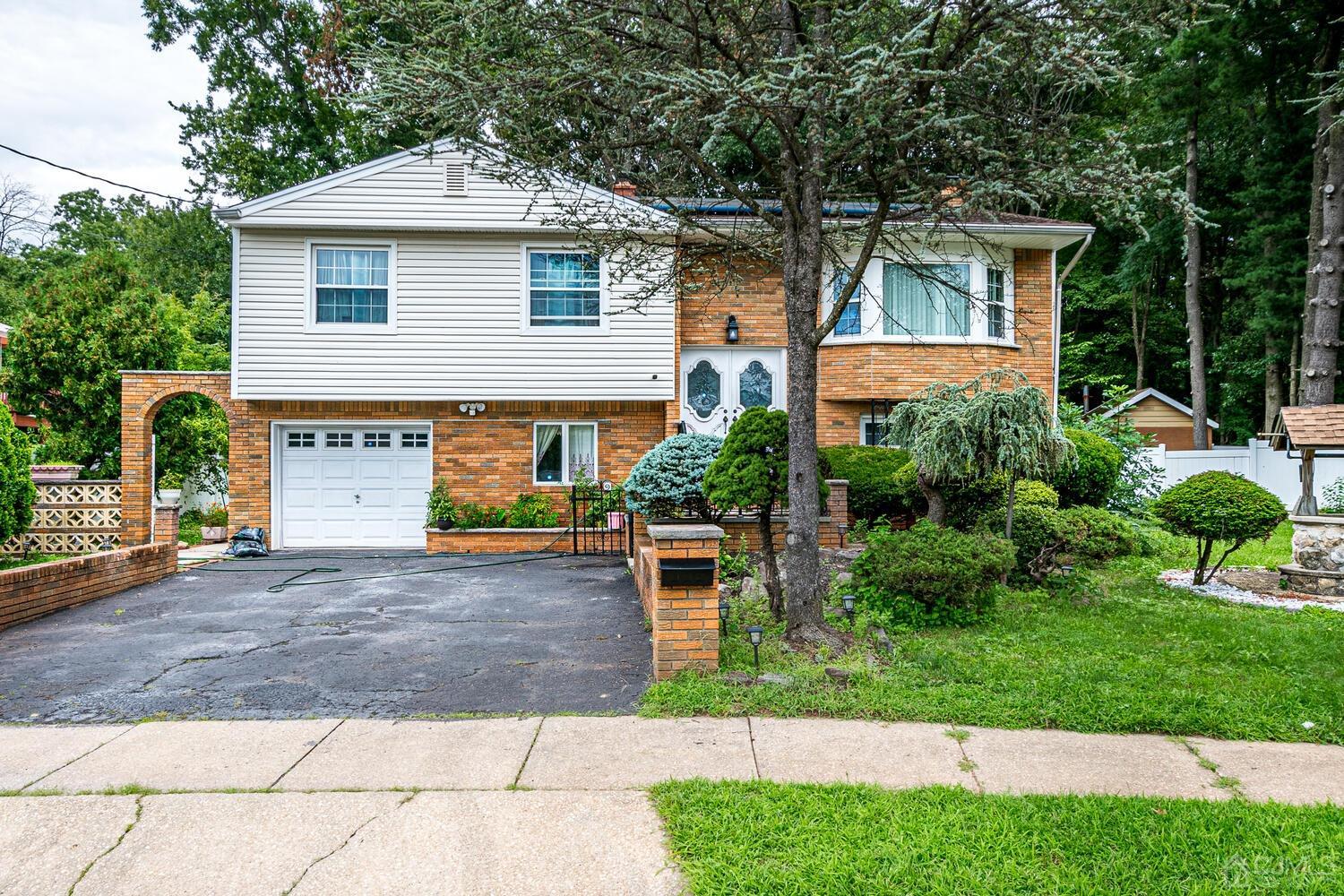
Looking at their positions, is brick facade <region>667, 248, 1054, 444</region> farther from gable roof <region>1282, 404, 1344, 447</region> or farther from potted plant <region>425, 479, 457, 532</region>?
gable roof <region>1282, 404, 1344, 447</region>

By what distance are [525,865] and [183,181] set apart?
31.2 meters

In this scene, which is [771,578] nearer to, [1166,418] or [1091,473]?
[1091,473]

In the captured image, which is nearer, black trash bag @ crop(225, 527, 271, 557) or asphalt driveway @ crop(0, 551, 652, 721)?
asphalt driveway @ crop(0, 551, 652, 721)

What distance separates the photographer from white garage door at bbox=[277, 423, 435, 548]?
13625 millimetres

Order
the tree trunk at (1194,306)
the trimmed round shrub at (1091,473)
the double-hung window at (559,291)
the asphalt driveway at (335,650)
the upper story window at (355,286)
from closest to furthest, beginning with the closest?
the asphalt driveway at (335,650), the trimmed round shrub at (1091,473), the upper story window at (355,286), the double-hung window at (559,291), the tree trunk at (1194,306)

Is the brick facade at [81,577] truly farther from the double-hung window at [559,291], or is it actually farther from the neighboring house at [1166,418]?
the neighboring house at [1166,418]

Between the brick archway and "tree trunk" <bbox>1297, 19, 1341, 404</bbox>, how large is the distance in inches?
838

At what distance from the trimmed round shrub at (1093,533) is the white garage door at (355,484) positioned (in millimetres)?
10225

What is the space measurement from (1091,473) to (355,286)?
1234 centimetres

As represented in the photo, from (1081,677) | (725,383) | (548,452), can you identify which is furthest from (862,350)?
(1081,677)

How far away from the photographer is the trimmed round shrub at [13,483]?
344 inches

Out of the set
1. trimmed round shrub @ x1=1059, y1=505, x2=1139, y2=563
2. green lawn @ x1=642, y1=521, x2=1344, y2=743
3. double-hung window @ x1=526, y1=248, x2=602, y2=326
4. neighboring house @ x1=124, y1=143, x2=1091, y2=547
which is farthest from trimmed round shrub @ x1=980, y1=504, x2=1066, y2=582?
double-hung window @ x1=526, y1=248, x2=602, y2=326

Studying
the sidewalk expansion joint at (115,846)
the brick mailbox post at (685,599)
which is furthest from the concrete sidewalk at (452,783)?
the brick mailbox post at (685,599)

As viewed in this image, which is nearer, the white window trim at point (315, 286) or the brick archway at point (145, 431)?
the brick archway at point (145, 431)
